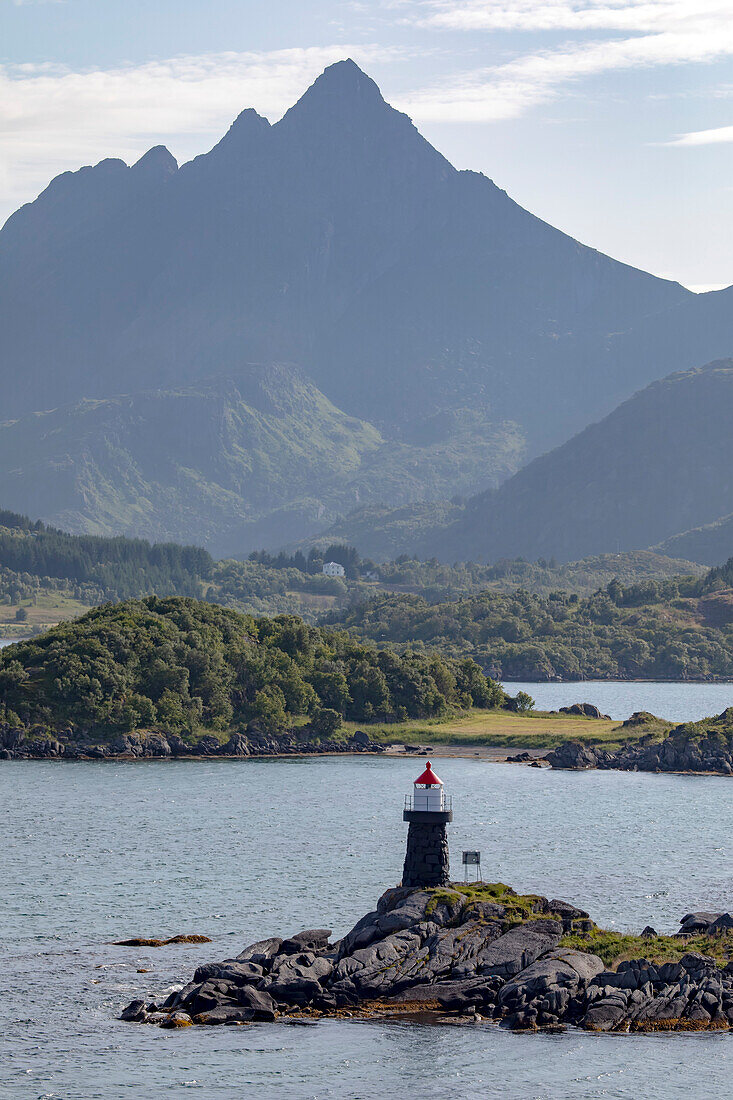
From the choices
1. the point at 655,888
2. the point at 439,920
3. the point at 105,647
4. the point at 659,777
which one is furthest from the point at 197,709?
the point at 439,920

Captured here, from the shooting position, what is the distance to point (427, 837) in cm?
6106

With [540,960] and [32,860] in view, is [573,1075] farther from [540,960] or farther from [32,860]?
[32,860]

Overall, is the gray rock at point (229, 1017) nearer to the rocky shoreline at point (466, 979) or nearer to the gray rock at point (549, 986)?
the rocky shoreline at point (466, 979)

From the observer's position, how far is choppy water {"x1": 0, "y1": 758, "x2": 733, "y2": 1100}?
163 feet

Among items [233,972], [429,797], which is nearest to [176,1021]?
[233,972]

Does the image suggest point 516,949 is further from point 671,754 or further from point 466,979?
point 671,754

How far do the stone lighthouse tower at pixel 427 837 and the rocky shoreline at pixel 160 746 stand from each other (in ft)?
281

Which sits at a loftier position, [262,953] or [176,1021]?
[262,953]

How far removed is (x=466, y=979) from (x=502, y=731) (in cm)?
10564

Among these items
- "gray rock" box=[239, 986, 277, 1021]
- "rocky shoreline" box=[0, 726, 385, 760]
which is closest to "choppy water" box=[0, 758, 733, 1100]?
"gray rock" box=[239, 986, 277, 1021]

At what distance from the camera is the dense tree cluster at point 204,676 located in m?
147

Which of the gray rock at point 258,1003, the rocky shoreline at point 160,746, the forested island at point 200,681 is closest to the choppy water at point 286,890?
the gray rock at point 258,1003

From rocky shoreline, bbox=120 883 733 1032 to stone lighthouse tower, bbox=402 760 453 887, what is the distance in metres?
2.26

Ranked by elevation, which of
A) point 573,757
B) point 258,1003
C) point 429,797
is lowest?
point 258,1003
